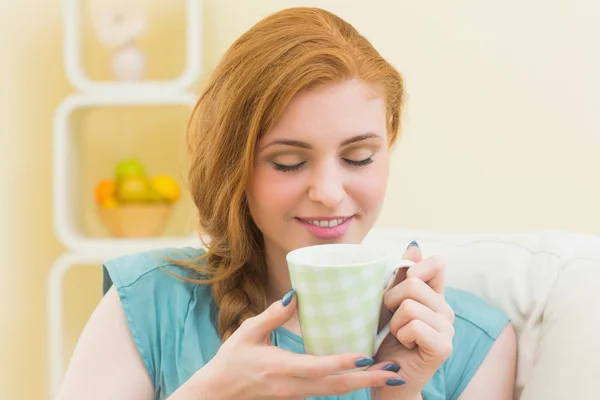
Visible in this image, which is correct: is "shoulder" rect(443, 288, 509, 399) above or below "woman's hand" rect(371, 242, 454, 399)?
below

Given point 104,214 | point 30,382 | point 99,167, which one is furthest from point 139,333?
point 30,382

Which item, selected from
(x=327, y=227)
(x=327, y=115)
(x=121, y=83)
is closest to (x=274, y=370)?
(x=327, y=227)

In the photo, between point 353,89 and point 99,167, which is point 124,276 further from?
point 99,167

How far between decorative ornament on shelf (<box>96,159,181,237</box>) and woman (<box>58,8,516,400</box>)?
0.87m

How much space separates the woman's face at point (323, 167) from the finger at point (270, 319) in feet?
0.78

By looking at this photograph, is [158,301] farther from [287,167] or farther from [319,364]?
[319,364]

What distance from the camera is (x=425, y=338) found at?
2.92 feet

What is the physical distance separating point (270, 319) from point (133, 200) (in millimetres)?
1402

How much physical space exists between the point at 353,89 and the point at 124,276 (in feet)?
1.68

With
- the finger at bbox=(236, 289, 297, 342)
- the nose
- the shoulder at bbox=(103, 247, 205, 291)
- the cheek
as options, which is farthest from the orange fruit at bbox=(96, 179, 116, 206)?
the finger at bbox=(236, 289, 297, 342)

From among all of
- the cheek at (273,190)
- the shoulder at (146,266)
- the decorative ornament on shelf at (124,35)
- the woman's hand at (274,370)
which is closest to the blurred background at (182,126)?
the decorative ornament on shelf at (124,35)

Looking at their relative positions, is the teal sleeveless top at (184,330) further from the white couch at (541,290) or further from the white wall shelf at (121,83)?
the white wall shelf at (121,83)

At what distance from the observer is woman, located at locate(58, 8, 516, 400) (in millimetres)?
917

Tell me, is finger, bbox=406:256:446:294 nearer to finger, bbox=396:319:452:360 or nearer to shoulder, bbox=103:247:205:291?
finger, bbox=396:319:452:360
